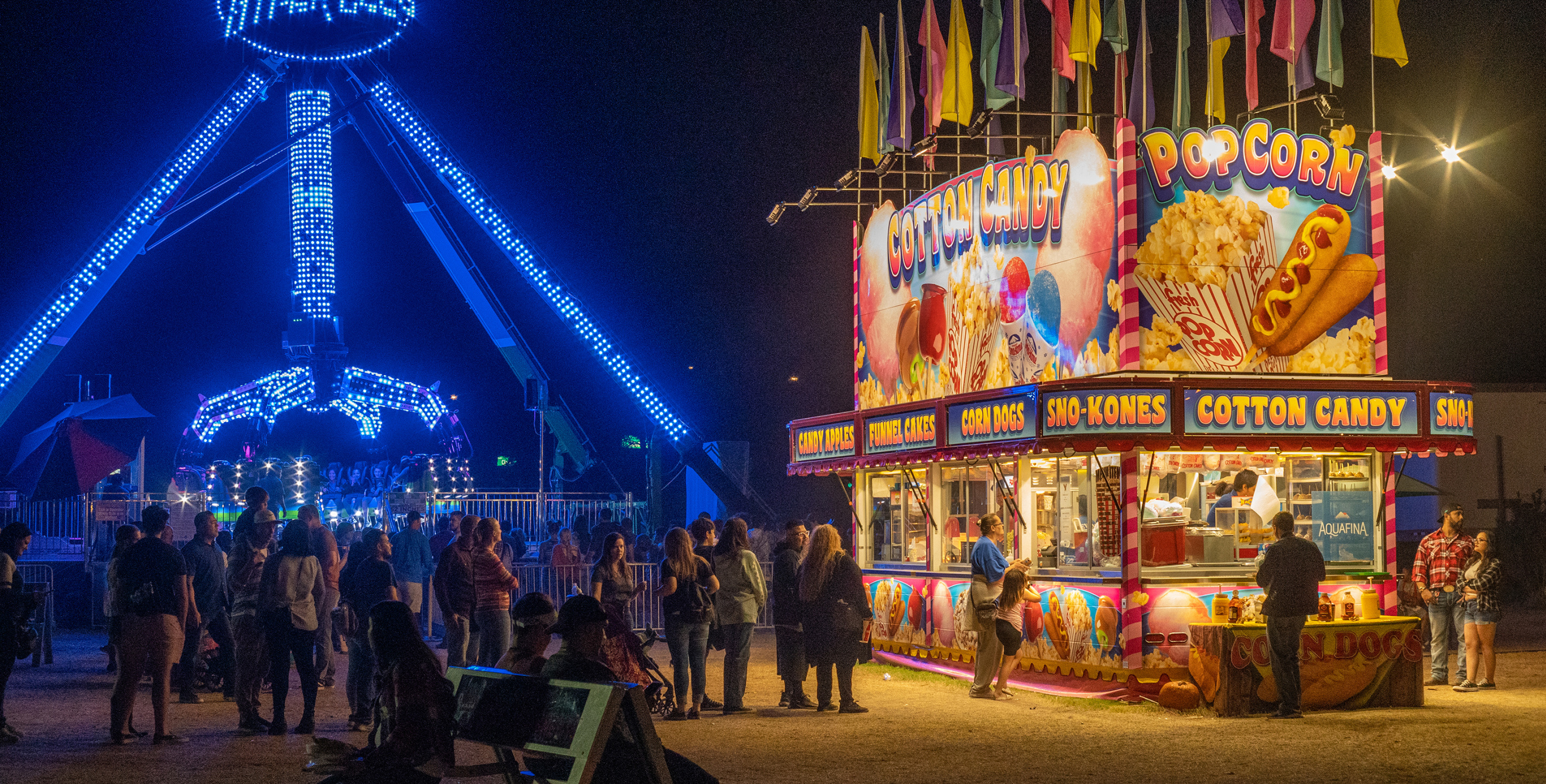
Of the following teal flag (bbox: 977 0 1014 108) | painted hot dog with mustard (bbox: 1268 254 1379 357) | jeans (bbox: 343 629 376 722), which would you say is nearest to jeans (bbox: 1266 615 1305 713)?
painted hot dog with mustard (bbox: 1268 254 1379 357)

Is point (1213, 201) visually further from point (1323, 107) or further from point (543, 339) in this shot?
point (543, 339)

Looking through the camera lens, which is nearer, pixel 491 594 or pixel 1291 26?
pixel 491 594

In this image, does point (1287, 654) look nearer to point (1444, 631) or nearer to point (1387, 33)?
point (1444, 631)

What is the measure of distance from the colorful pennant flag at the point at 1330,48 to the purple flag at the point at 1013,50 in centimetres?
316

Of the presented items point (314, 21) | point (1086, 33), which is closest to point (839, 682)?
point (1086, 33)

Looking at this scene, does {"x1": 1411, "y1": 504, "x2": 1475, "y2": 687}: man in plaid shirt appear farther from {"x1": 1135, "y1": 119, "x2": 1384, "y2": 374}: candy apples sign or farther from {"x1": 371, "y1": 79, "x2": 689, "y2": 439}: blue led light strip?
{"x1": 371, "y1": 79, "x2": 689, "y2": 439}: blue led light strip

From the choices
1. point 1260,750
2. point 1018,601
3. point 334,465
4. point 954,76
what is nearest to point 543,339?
point 334,465

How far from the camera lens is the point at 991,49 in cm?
1583

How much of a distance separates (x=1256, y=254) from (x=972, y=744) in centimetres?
579

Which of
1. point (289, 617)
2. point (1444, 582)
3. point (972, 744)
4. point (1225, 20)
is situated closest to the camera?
Result: point (972, 744)

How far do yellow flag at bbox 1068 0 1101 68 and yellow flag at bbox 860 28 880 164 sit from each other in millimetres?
4574

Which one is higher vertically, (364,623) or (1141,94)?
(1141,94)

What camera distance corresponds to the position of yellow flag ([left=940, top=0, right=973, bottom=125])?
1655cm

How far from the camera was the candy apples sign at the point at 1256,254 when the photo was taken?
12562 mm
